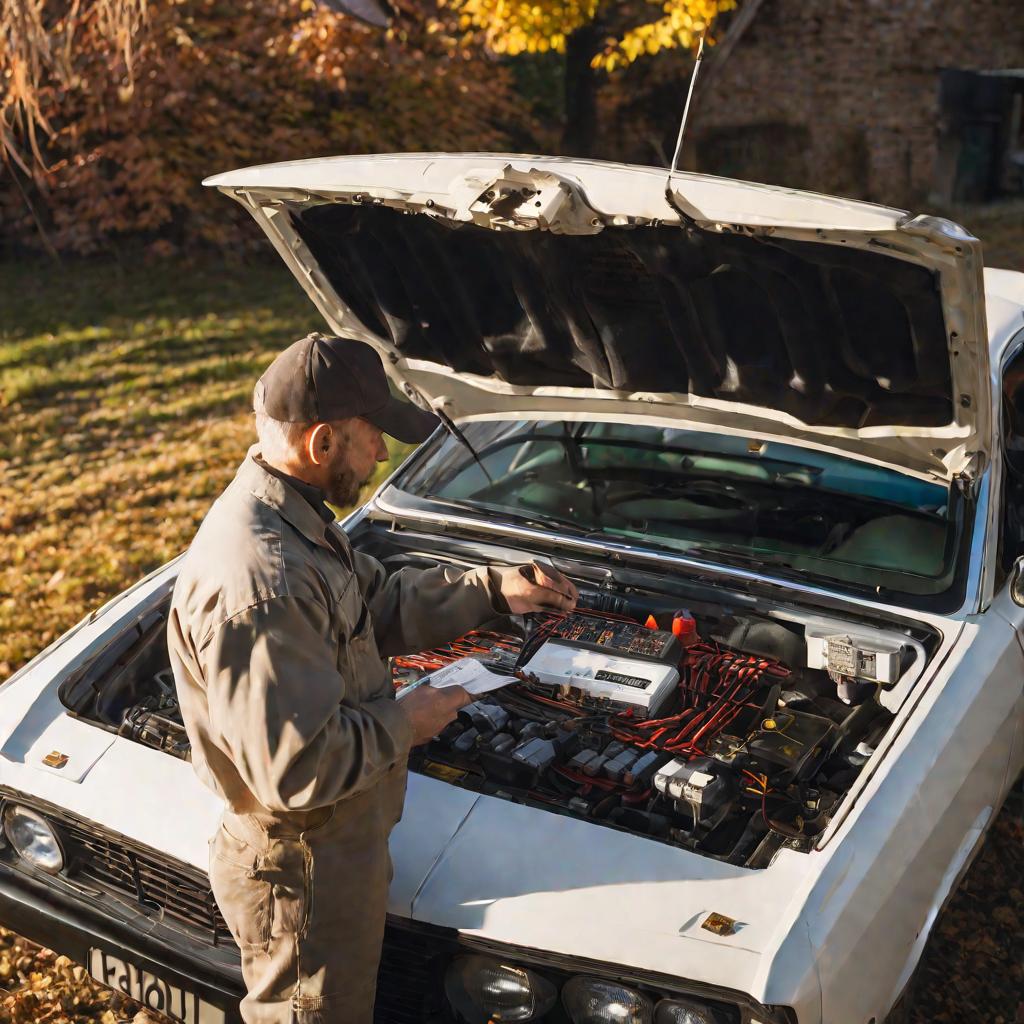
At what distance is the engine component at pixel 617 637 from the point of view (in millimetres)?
3273

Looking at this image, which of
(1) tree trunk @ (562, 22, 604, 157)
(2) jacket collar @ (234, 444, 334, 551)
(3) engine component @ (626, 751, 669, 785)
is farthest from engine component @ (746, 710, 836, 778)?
(1) tree trunk @ (562, 22, 604, 157)

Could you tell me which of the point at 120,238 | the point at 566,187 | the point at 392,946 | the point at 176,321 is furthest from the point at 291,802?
the point at 120,238

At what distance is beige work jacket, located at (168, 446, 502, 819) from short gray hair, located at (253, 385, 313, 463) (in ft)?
0.16

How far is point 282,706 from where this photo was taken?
2154mm

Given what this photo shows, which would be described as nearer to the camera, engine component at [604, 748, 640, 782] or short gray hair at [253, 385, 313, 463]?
short gray hair at [253, 385, 313, 463]

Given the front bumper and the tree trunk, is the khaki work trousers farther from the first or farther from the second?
the tree trunk

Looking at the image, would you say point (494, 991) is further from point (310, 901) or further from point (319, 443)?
point (319, 443)

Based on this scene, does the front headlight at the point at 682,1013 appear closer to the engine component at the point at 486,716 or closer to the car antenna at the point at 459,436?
the engine component at the point at 486,716

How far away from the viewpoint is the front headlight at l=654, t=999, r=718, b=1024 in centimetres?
231

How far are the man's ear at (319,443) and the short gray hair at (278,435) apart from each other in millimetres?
17

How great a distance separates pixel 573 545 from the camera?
360 cm

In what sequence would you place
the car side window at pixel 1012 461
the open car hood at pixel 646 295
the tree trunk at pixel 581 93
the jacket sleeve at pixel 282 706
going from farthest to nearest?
1. the tree trunk at pixel 581 93
2. the car side window at pixel 1012 461
3. the open car hood at pixel 646 295
4. the jacket sleeve at pixel 282 706

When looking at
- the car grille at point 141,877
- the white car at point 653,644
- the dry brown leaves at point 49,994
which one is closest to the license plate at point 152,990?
the white car at point 653,644

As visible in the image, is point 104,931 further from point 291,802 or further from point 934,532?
point 934,532
